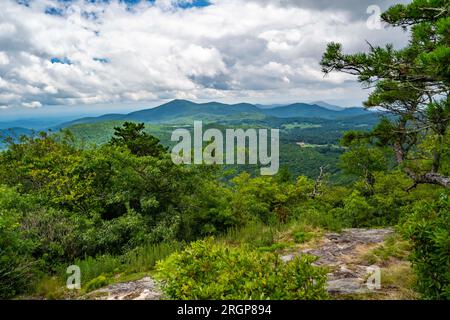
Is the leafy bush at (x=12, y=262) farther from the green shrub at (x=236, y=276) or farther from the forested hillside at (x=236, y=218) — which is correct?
the green shrub at (x=236, y=276)

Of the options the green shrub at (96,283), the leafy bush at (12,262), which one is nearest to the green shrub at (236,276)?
the green shrub at (96,283)

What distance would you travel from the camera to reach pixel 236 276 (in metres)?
2.89

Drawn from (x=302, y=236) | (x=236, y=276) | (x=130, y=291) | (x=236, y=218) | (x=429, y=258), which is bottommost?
(x=236, y=218)

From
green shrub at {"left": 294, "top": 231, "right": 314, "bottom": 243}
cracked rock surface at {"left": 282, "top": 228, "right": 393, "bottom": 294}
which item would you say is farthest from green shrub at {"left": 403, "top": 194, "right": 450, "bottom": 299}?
green shrub at {"left": 294, "top": 231, "right": 314, "bottom": 243}

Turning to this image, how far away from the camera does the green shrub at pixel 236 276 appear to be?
2.67 meters

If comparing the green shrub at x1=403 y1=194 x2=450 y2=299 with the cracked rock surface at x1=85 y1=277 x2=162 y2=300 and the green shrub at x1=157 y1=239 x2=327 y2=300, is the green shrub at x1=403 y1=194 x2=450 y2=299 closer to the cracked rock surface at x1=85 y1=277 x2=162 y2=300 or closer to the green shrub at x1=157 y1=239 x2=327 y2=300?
the green shrub at x1=157 y1=239 x2=327 y2=300

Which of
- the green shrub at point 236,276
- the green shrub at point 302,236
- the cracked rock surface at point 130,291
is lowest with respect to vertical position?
the cracked rock surface at point 130,291

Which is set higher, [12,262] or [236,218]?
[12,262]

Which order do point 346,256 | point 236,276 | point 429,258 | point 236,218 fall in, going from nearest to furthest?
point 236,276 < point 429,258 < point 346,256 < point 236,218

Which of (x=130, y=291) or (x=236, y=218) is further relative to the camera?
(x=236, y=218)

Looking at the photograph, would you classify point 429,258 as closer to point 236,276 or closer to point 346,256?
point 236,276

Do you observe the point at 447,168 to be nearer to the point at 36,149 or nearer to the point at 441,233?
the point at 441,233

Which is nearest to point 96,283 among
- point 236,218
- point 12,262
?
point 12,262

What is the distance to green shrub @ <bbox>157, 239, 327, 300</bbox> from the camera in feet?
8.77
